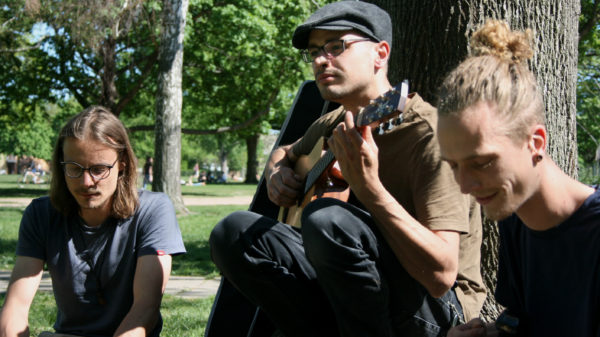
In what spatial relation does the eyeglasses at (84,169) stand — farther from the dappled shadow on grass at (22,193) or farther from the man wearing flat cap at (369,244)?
the dappled shadow on grass at (22,193)

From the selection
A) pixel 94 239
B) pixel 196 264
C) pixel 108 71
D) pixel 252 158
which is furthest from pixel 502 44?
pixel 252 158

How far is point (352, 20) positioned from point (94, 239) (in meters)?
1.54

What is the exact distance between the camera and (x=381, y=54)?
9.73 ft

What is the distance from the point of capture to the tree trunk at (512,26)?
10.8 ft

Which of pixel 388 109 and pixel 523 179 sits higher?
pixel 388 109

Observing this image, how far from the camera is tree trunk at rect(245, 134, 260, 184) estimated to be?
42612mm

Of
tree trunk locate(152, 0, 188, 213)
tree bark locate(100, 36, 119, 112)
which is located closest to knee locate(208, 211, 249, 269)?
tree trunk locate(152, 0, 188, 213)

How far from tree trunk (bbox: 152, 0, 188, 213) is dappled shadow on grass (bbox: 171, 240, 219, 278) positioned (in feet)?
18.1

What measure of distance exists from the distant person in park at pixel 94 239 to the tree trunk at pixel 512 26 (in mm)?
1596

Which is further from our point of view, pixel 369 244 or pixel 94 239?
pixel 94 239

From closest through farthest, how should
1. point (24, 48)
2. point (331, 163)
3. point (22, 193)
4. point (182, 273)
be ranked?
1. point (331, 163)
2. point (182, 273)
3. point (24, 48)
4. point (22, 193)

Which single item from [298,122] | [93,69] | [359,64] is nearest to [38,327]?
[298,122]

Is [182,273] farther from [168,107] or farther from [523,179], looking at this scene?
[168,107]

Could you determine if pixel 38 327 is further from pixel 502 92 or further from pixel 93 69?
pixel 93 69
